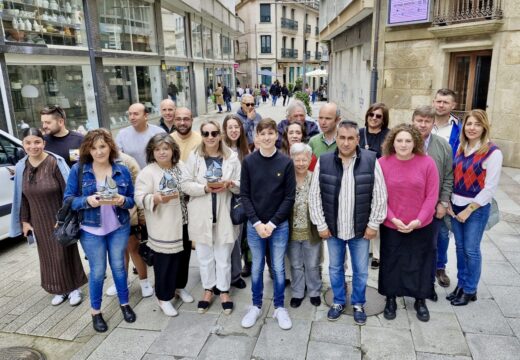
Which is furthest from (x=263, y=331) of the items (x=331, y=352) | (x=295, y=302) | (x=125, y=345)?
(x=125, y=345)

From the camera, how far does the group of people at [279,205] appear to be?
347 centimetres

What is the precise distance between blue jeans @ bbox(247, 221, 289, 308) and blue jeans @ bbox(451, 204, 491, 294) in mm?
1675

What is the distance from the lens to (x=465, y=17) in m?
10.3

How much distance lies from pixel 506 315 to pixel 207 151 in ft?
10.5

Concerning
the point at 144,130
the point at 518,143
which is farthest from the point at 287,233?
the point at 518,143

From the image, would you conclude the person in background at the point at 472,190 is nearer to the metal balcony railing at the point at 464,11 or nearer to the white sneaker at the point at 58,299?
the white sneaker at the point at 58,299

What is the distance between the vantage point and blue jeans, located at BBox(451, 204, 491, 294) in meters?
3.75

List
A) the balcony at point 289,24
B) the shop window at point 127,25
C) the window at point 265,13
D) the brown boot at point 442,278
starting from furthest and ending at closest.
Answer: the balcony at point 289,24 < the window at point 265,13 < the shop window at point 127,25 < the brown boot at point 442,278

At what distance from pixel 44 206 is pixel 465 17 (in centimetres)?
1067

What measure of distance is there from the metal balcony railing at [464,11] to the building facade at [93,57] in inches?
388

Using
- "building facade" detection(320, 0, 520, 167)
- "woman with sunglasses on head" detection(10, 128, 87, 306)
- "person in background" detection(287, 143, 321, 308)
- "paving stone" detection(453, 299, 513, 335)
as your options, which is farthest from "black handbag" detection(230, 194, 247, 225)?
"building facade" detection(320, 0, 520, 167)

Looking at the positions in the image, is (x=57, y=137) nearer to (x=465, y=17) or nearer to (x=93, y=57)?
(x=93, y=57)

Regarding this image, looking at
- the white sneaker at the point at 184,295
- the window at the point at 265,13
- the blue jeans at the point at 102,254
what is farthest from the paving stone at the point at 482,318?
the window at the point at 265,13

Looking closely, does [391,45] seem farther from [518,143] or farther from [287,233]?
[287,233]
